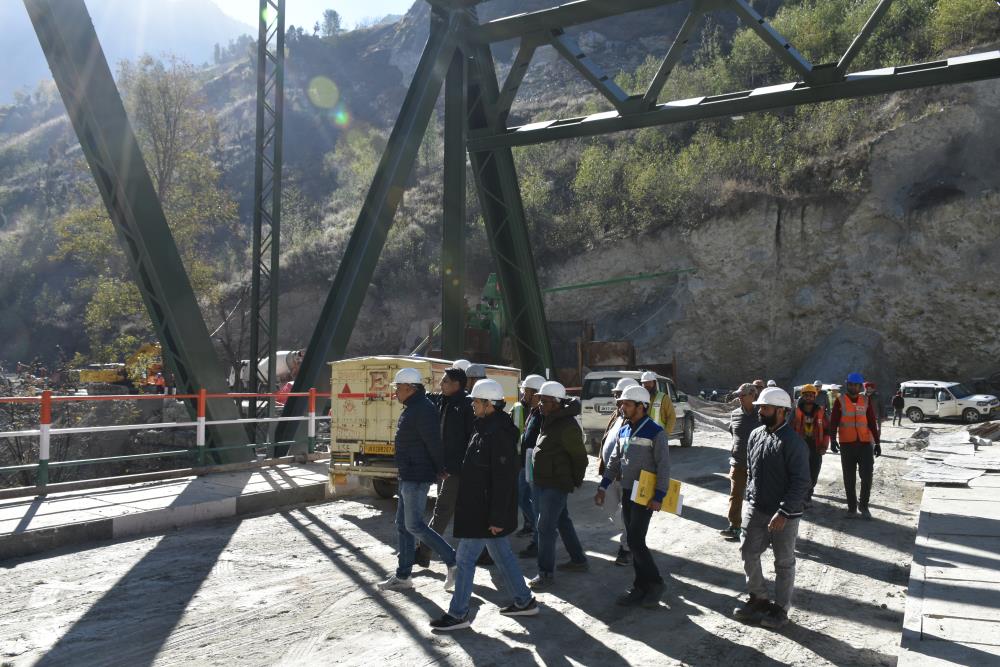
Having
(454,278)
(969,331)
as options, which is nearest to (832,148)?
(969,331)

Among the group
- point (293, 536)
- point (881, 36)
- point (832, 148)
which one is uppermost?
point (881, 36)

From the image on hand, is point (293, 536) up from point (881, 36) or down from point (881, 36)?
down

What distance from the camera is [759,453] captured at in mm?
5820

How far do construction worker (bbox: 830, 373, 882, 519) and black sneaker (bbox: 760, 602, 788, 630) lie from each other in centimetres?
529

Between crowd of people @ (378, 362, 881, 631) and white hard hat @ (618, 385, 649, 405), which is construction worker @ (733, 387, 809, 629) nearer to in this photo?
crowd of people @ (378, 362, 881, 631)

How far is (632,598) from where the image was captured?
20.5ft

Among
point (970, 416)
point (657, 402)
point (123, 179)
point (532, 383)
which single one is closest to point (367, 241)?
point (123, 179)

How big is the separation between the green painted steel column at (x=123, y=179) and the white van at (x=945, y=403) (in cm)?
2947

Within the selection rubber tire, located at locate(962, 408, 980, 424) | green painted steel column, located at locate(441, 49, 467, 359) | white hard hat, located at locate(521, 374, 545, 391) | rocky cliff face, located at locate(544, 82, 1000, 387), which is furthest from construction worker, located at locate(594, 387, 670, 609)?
rocky cliff face, located at locate(544, 82, 1000, 387)

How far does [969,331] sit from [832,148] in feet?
40.8

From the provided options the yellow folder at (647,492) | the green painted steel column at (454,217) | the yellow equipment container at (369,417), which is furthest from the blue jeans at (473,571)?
the green painted steel column at (454,217)

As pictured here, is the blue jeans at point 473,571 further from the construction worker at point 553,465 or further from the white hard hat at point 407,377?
the white hard hat at point 407,377

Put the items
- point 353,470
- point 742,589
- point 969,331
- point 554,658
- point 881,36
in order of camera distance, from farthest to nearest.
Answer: point 881,36, point 969,331, point 353,470, point 742,589, point 554,658

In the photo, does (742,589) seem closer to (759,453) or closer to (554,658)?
(759,453)
